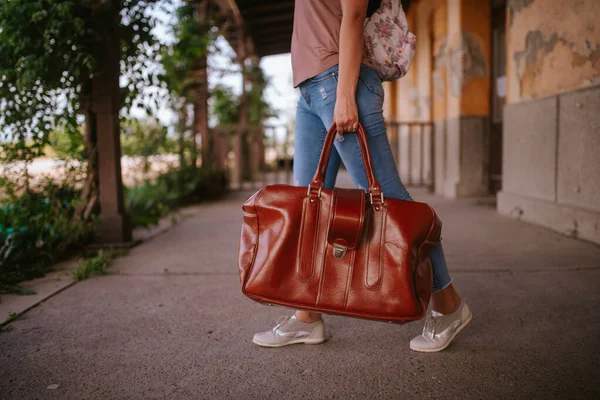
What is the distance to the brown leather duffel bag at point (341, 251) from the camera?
61.0 inches

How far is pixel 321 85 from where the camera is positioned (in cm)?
178

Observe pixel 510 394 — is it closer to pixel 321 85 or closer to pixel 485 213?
pixel 321 85

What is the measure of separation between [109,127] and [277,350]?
252 centimetres

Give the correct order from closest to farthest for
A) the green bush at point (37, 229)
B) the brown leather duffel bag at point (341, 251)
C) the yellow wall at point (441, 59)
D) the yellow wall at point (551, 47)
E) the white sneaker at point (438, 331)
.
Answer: the brown leather duffel bag at point (341, 251) < the white sneaker at point (438, 331) < the green bush at point (37, 229) < the yellow wall at point (551, 47) < the yellow wall at point (441, 59)

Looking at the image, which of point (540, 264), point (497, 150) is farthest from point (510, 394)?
point (497, 150)

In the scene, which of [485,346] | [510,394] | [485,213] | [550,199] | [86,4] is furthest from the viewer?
[485,213]

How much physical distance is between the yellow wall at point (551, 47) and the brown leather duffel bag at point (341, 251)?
8.75 feet

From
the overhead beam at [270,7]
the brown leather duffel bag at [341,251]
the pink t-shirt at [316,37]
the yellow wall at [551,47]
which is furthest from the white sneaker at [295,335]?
the overhead beam at [270,7]

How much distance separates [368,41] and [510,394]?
1.29 m

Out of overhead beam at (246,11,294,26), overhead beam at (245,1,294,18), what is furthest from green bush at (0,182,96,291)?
overhead beam at (246,11,294,26)

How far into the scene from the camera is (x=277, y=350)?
1.92 meters

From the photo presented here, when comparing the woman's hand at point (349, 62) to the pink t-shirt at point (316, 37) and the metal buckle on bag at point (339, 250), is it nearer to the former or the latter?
the pink t-shirt at point (316, 37)

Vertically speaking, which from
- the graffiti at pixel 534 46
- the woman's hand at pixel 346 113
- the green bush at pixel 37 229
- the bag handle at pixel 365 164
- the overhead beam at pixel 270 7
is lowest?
Answer: the green bush at pixel 37 229

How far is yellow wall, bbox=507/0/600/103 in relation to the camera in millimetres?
3438
